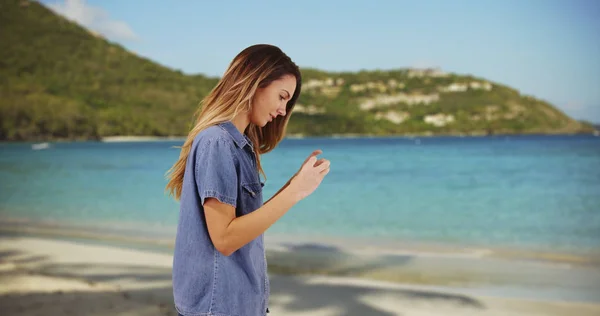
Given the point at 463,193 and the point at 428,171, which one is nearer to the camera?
the point at 463,193

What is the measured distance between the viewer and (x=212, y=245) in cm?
132

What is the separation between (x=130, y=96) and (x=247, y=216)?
75419 mm

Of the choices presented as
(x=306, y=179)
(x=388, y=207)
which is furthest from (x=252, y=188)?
(x=388, y=207)

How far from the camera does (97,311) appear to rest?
4.72m

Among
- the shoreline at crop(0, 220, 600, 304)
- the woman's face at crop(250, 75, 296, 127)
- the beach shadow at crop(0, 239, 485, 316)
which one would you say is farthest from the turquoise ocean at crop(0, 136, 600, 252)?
the woman's face at crop(250, 75, 296, 127)

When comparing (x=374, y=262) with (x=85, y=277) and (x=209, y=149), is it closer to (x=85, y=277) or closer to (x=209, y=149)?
(x=85, y=277)

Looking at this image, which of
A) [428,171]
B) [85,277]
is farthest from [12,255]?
[428,171]

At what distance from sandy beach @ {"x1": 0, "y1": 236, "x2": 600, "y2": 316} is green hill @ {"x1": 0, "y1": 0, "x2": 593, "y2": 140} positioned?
212 ft

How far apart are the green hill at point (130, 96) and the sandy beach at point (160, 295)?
2542 inches

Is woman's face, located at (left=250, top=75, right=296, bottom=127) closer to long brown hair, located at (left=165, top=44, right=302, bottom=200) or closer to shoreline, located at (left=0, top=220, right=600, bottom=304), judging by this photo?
long brown hair, located at (left=165, top=44, right=302, bottom=200)

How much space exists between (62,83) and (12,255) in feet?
230

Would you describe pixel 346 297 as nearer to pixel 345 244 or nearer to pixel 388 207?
pixel 345 244

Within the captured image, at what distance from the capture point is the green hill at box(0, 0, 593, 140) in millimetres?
71625

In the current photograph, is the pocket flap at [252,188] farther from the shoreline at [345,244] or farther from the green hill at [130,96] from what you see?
the green hill at [130,96]
